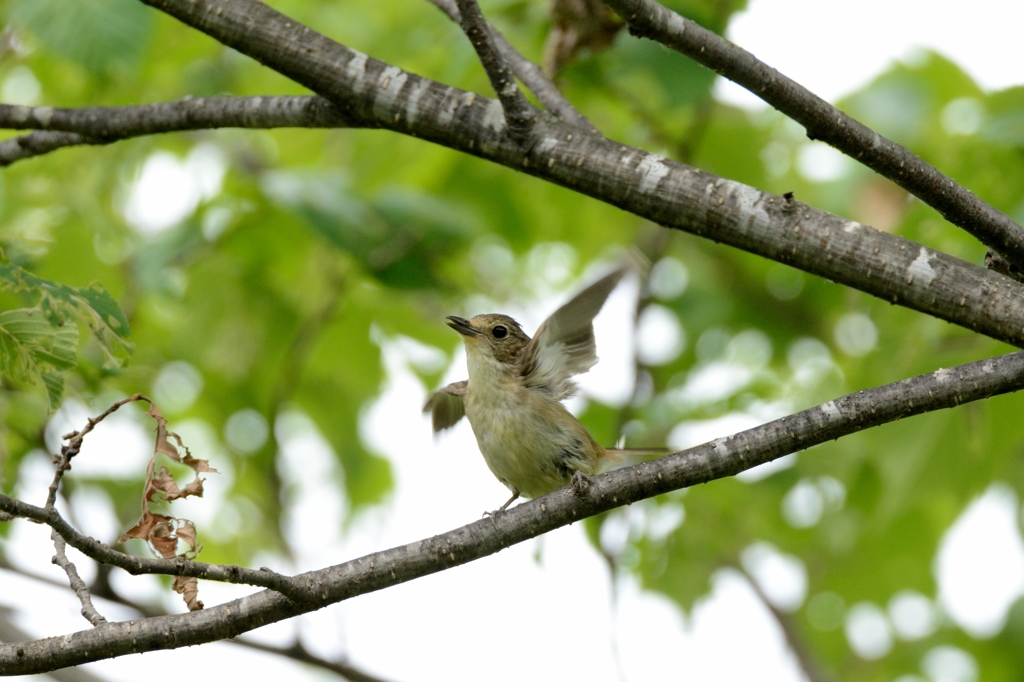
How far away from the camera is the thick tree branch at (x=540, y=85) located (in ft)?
11.4

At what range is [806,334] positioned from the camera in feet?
23.3

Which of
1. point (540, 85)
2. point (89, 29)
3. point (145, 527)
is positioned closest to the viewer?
point (145, 527)

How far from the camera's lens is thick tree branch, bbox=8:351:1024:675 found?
2.78m

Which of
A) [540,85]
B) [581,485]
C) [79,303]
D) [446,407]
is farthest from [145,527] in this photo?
[446,407]

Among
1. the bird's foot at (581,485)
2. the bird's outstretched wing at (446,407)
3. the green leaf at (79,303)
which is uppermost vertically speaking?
the bird's outstretched wing at (446,407)

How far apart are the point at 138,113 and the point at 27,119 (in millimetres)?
467

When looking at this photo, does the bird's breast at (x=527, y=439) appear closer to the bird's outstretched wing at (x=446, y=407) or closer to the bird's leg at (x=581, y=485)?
the bird's outstretched wing at (x=446, y=407)

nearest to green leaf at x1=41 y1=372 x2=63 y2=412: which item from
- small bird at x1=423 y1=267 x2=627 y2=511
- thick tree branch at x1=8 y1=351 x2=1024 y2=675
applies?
thick tree branch at x1=8 y1=351 x2=1024 y2=675

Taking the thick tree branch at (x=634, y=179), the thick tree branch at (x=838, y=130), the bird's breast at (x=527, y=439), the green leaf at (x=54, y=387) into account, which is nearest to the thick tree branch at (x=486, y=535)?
the thick tree branch at (x=634, y=179)

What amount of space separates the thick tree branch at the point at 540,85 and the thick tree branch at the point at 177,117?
24.8 inches

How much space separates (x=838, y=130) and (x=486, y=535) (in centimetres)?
163

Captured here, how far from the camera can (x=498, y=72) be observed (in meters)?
2.98

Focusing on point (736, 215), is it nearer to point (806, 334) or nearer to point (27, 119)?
point (27, 119)

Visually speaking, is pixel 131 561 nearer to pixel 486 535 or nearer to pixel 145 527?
pixel 145 527
